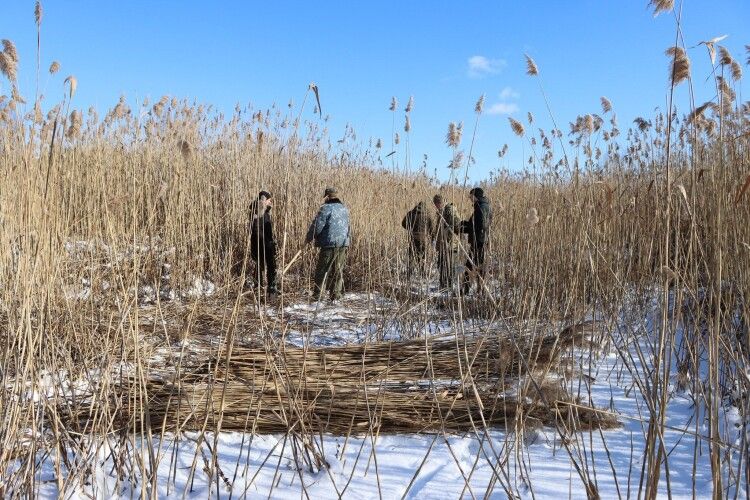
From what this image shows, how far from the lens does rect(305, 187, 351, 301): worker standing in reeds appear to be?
5.50 meters

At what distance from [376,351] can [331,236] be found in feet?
8.25

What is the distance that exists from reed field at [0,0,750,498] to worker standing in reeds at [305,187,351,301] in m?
0.31

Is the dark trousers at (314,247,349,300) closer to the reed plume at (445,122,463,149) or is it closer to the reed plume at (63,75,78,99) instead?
the reed plume at (445,122,463,149)

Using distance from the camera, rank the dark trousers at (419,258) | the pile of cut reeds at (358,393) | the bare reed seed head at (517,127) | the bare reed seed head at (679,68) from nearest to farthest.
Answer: the bare reed seed head at (679,68)
the pile of cut reeds at (358,393)
the bare reed seed head at (517,127)
the dark trousers at (419,258)

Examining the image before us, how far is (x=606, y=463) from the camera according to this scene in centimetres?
201

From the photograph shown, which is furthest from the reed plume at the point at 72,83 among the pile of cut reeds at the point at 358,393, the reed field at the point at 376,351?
the pile of cut reeds at the point at 358,393

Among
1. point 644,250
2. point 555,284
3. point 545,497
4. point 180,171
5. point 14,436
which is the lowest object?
point 545,497

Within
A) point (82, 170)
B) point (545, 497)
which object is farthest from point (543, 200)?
point (82, 170)

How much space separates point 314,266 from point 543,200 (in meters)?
3.05

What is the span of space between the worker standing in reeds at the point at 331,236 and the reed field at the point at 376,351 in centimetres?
31

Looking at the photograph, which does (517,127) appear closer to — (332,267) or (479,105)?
(479,105)

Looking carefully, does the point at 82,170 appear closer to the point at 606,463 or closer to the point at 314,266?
the point at 314,266

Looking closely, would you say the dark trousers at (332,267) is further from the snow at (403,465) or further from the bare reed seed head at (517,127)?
the snow at (403,465)

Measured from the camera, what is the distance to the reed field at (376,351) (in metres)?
1.49
